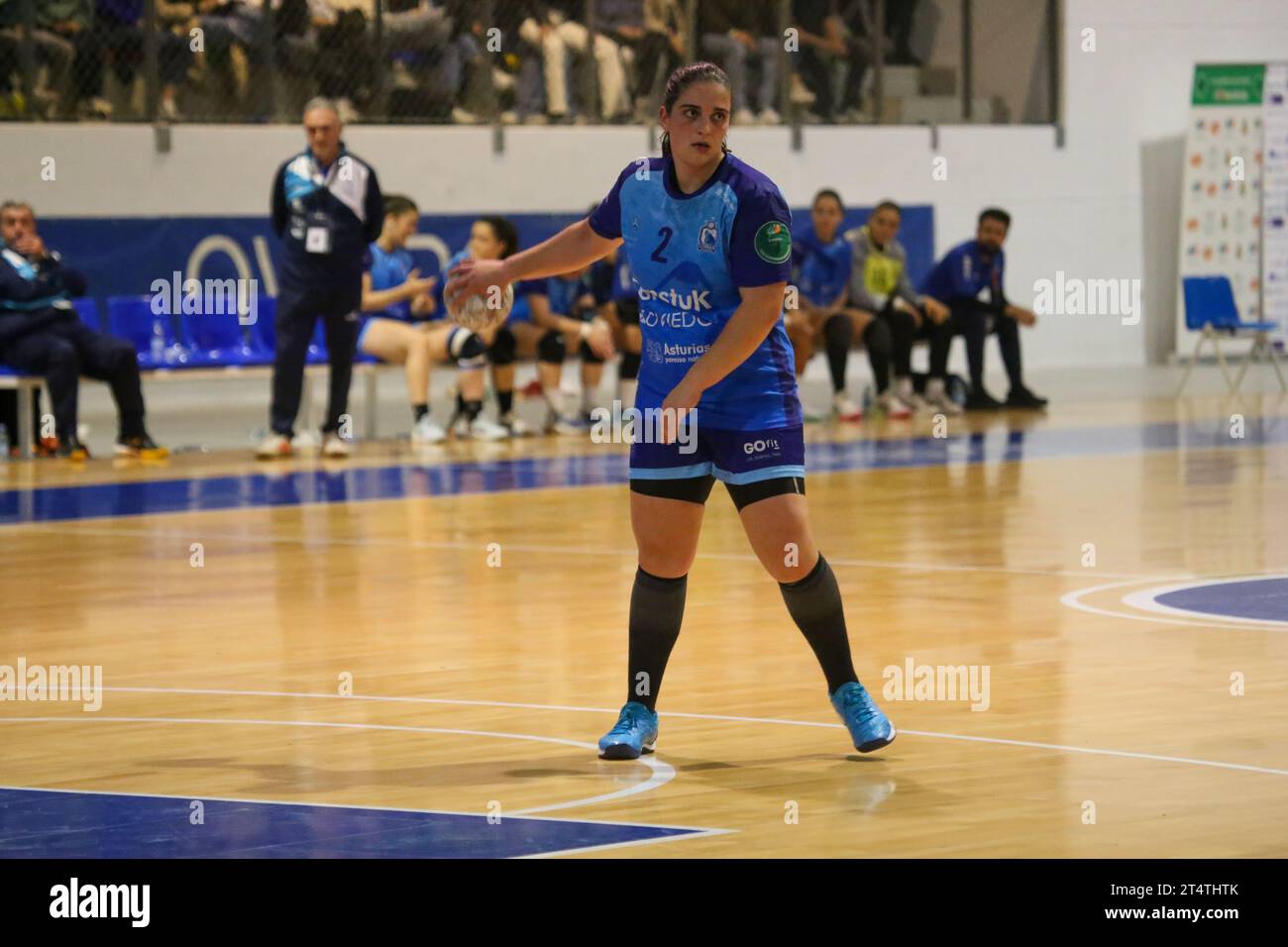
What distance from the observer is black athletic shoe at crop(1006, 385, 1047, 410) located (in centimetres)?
1908

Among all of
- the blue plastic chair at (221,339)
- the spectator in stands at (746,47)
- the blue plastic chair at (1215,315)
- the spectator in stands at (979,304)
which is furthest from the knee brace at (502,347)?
the blue plastic chair at (1215,315)

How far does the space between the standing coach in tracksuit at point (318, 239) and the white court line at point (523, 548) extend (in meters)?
3.18

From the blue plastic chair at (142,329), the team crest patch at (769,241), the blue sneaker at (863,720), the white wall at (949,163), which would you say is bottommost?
the blue sneaker at (863,720)

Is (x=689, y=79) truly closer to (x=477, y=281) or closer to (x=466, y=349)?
(x=477, y=281)

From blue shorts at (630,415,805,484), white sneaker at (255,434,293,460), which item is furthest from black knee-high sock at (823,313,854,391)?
blue shorts at (630,415,805,484)

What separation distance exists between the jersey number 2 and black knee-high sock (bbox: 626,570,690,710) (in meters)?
0.87

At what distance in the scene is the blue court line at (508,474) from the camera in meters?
12.7

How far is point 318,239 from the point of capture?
49.4 feet

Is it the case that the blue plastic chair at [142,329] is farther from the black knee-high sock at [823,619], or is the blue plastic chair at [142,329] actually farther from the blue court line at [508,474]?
the black knee-high sock at [823,619]

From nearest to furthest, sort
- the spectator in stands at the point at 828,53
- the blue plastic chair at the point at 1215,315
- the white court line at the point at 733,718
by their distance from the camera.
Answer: the white court line at the point at 733,718, the blue plastic chair at the point at 1215,315, the spectator in stands at the point at 828,53

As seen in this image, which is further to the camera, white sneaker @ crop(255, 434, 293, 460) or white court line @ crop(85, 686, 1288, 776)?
white sneaker @ crop(255, 434, 293, 460)

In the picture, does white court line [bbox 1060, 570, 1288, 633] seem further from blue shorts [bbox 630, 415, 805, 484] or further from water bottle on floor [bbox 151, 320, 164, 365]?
water bottle on floor [bbox 151, 320, 164, 365]

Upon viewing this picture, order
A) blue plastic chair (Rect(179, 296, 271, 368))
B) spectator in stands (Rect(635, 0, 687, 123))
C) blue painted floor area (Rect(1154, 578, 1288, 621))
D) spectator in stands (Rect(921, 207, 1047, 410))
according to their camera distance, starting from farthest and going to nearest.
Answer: spectator in stands (Rect(635, 0, 687, 123)) → spectator in stands (Rect(921, 207, 1047, 410)) → blue plastic chair (Rect(179, 296, 271, 368)) → blue painted floor area (Rect(1154, 578, 1288, 621))

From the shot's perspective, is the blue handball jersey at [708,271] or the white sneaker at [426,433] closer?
the blue handball jersey at [708,271]
